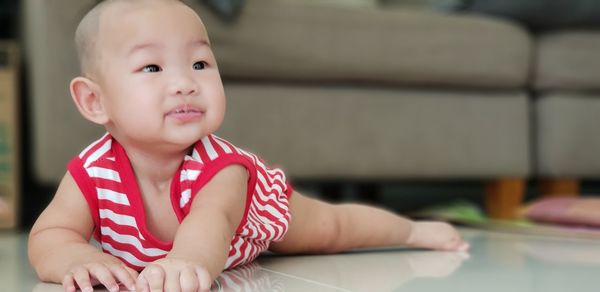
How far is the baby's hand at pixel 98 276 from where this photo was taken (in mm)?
681

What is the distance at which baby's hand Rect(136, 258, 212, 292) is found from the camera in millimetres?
637

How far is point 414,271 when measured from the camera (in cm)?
86

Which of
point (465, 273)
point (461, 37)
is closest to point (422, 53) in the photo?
point (461, 37)

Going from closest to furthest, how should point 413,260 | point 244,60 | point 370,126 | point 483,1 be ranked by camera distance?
1. point 413,260
2. point 244,60
3. point 370,126
4. point 483,1

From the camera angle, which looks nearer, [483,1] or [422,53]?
[422,53]

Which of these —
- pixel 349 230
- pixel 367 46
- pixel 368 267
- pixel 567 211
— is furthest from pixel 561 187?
pixel 368 267

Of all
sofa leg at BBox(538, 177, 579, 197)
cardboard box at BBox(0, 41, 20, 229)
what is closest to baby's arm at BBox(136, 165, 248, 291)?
cardboard box at BBox(0, 41, 20, 229)

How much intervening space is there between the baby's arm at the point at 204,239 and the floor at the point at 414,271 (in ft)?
0.15

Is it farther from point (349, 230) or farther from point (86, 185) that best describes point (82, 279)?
point (349, 230)

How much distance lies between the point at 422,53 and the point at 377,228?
73 cm

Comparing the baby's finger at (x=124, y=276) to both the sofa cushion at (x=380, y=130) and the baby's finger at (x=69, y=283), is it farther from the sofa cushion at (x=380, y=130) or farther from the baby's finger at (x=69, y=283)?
the sofa cushion at (x=380, y=130)

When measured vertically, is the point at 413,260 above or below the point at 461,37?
below

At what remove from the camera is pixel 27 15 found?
66.6 inches

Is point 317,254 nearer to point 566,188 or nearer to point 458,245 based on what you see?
point 458,245
